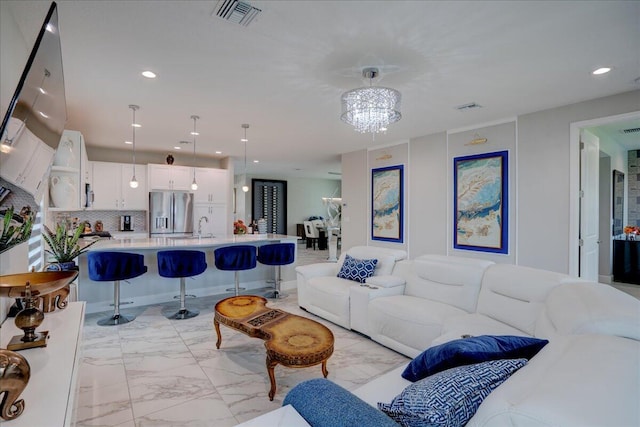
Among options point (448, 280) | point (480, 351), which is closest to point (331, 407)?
point (480, 351)

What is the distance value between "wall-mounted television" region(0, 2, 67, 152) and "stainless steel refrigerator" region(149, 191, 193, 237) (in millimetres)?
4757

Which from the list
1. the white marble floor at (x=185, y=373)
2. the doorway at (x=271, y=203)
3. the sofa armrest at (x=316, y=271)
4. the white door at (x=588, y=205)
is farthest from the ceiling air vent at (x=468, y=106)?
the doorway at (x=271, y=203)

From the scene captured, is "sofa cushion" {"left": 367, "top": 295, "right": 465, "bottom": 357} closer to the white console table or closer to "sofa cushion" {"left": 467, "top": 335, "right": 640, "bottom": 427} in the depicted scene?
"sofa cushion" {"left": 467, "top": 335, "right": 640, "bottom": 427}

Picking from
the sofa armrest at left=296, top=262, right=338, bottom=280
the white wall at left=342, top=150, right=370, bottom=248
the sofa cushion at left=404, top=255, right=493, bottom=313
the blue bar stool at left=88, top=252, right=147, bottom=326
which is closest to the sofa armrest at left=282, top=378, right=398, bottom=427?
the sofa cushion at left=404, top=255, right=493, bottom=313

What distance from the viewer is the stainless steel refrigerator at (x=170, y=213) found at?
21.6 ft

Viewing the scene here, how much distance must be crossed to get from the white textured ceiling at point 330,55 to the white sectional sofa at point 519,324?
1.79m

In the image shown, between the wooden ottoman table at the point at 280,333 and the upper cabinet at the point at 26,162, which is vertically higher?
the upper cabinet at the point at 26,162

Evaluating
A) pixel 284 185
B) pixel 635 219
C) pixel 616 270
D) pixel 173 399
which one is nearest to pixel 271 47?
pixel 173 399

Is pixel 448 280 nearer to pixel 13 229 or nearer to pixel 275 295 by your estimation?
pixel 275 295

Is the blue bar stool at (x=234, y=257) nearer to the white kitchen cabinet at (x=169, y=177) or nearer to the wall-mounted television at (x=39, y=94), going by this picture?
the wall-mounted television at (x=39, y=94)

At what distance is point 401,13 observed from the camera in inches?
82.1

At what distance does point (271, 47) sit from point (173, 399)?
2.76 m

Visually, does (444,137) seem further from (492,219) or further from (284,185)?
(284,185)

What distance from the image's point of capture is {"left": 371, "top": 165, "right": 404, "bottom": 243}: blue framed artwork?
5.91 metres
